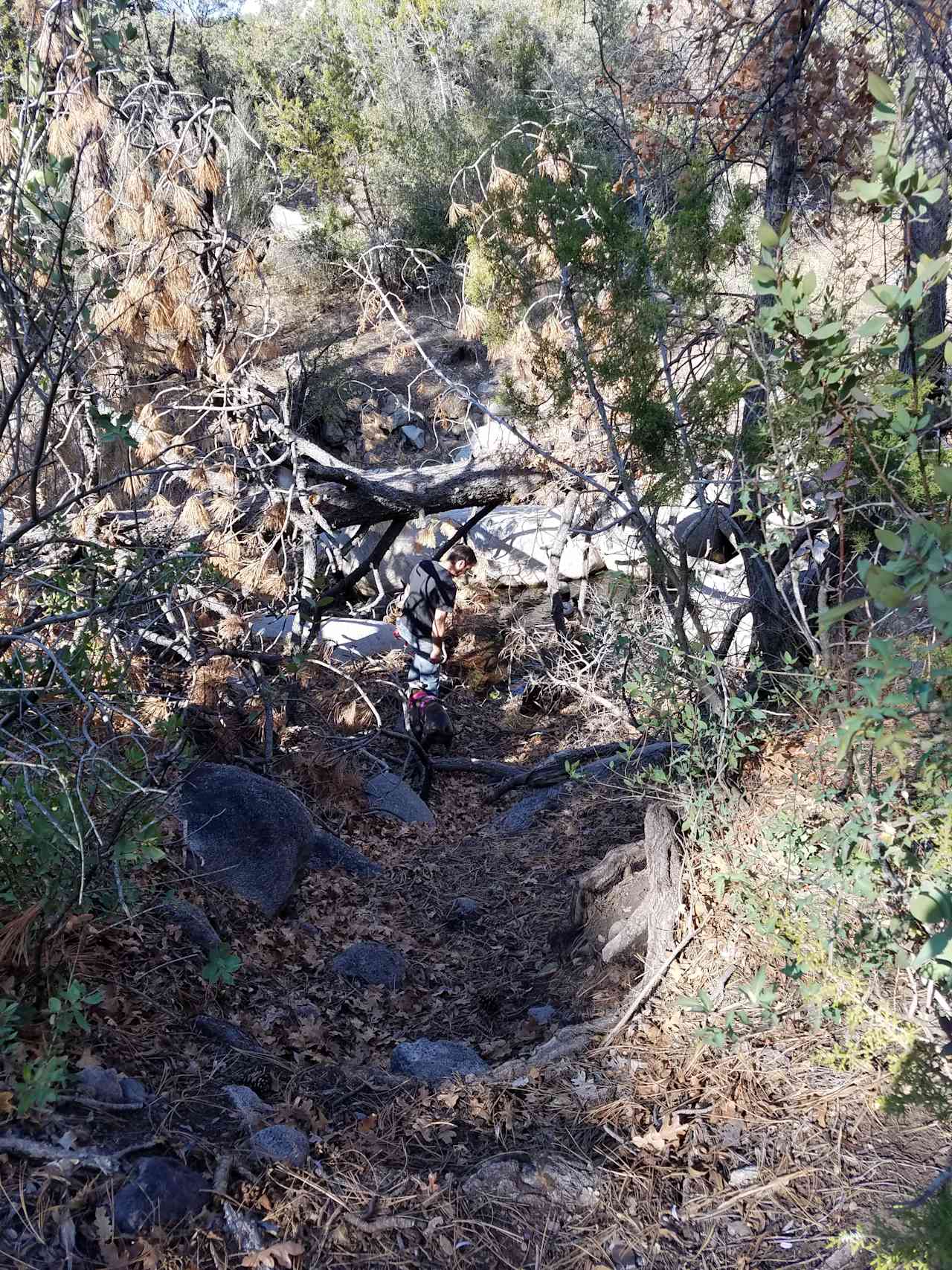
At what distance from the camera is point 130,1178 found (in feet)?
7.60

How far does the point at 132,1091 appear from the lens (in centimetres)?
266

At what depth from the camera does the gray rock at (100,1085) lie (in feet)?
8.44

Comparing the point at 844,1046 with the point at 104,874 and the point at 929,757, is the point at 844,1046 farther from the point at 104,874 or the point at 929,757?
the point at 104,874

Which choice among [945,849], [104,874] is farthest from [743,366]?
[104,874]

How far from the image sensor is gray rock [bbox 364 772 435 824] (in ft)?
20.2

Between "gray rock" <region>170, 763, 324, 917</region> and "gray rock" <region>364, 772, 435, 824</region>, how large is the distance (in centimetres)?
124

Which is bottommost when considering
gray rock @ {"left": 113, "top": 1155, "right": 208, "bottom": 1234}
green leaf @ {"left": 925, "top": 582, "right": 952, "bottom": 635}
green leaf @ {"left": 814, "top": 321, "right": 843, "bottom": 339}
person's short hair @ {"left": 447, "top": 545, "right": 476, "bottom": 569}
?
gray rock @ {"left": 113, "top": 1155, "right": 208, "bottom": 1234}

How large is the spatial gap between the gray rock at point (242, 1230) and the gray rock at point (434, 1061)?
0.99m

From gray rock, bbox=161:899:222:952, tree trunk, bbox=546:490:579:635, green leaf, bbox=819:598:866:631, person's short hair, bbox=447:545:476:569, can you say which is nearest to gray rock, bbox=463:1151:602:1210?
gray rock, bbox=161:899:222:952

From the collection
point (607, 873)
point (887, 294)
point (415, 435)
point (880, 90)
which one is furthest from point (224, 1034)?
point (415, 435)

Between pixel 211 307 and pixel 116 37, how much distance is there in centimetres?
332

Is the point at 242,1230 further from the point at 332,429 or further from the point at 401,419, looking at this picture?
the point at 401,419

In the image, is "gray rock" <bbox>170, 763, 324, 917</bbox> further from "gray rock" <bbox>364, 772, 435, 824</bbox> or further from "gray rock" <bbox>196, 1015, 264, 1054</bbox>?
"gray rock" <bbox>364, 772, 435, 824</bbox>

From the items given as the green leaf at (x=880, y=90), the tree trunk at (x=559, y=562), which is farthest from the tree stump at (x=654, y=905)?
the tree trunk at (x=559, y=562)
